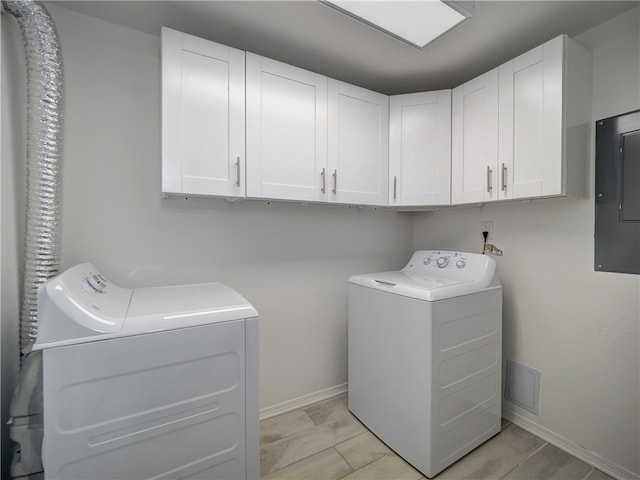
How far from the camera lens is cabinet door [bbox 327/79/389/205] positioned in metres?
1.79

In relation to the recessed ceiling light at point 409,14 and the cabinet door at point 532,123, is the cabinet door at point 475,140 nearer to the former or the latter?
the cabinet door at point 532,123

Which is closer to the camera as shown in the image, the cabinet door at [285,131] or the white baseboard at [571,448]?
the white baseboard at [571,448]

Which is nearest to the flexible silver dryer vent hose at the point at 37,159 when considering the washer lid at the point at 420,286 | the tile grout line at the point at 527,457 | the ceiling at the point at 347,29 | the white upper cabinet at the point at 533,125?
the ceiling at the point at 347,29

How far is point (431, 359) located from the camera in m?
1.43

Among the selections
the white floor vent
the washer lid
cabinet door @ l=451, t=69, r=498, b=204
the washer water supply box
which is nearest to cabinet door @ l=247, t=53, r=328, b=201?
the washer lid

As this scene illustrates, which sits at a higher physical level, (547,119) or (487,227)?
(547,119)

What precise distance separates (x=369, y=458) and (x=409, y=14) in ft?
7.55

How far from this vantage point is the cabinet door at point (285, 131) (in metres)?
1.54

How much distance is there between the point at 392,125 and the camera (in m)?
2.00

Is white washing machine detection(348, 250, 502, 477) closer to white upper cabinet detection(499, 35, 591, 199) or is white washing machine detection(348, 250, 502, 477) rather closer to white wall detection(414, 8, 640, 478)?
white wall detection(414, 8, 640, 478)

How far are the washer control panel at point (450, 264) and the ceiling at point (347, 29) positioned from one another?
126 cm

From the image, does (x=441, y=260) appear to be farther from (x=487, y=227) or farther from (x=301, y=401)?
(x=301, y=401)

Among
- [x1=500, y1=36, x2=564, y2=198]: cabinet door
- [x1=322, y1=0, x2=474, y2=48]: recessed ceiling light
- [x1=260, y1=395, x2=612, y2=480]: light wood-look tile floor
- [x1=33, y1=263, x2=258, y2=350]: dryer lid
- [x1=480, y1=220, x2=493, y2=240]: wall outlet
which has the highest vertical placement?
[x1=322, y1=0, x2=474, y2=48]: recessed ceiling light

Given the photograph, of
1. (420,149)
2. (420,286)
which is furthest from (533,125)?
(420,286)
